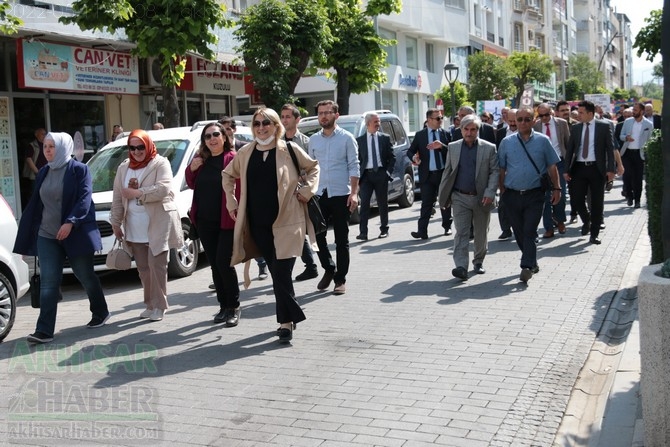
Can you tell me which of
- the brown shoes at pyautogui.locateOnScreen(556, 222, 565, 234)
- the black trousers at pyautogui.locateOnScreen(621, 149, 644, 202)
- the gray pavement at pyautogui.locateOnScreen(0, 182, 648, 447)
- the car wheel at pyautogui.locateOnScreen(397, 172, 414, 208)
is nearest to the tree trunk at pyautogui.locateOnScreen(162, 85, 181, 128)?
the car wheel at pyautogui.locateOnScreen(397, 172, 414, 208)

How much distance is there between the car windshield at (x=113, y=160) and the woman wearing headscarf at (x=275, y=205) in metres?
4.26

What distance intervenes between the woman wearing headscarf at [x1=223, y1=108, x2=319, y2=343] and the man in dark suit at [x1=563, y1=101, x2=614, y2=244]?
6.39 meters

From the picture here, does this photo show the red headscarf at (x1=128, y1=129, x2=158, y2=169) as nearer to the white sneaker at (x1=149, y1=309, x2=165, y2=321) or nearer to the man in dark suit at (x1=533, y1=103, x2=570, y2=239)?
the white sneaker at (x1=149, y1=309, x2=165, y2=321)

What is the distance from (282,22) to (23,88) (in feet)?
20.1

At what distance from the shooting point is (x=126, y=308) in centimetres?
914

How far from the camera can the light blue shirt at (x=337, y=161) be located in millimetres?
9578

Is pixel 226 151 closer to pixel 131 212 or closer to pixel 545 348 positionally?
pixel 131 212

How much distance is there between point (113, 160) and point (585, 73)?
72072 mm

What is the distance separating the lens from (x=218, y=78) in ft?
80.7

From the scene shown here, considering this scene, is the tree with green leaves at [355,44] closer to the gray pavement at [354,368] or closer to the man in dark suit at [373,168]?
the man in dark suit at [373,168]

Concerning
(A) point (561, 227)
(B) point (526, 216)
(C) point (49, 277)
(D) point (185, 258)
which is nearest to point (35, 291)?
(C) point (49, 277)

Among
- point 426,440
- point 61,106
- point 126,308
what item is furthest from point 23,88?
point 426,440

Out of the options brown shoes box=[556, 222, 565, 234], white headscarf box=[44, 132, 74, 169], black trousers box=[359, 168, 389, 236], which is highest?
white headscarf box=[44, 132, 74, 169]

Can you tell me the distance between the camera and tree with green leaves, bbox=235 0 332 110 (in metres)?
20.8
